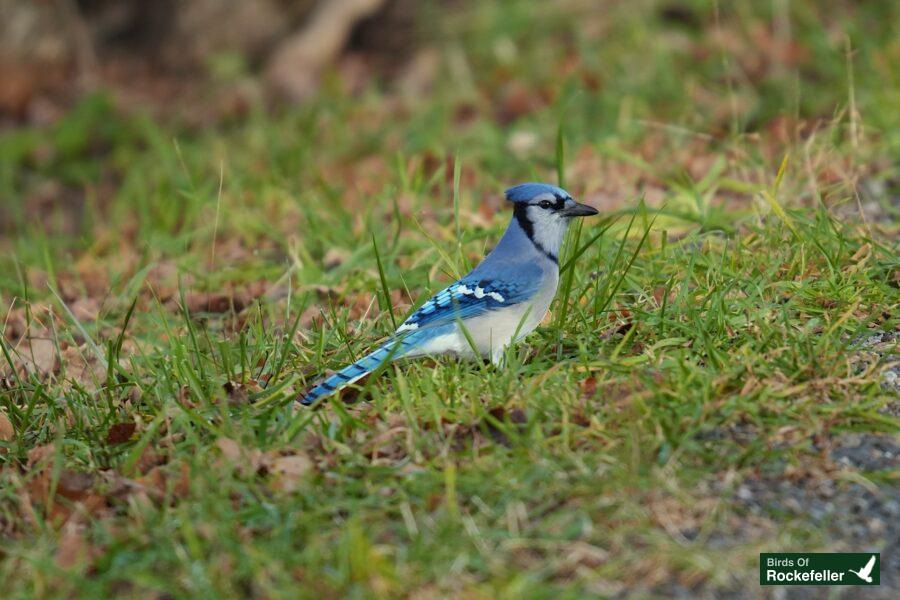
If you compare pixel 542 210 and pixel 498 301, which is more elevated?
pixel 542 210

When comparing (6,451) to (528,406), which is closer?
(528,406)

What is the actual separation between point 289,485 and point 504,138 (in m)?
4.18

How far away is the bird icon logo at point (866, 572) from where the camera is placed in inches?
114

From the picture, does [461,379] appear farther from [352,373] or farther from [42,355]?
[42,355]

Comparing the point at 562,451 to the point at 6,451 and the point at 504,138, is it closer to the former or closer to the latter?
the point at 6,451

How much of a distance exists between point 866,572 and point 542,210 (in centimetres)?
187

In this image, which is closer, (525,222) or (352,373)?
(352,373)

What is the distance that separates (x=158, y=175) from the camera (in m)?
7.54

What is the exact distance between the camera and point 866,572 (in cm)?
292

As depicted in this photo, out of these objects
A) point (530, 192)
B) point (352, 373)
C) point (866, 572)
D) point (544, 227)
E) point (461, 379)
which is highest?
point (530, 192)

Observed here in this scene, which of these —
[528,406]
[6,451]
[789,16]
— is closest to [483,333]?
[528,406]

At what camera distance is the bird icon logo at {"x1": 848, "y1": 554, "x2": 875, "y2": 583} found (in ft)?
9.51

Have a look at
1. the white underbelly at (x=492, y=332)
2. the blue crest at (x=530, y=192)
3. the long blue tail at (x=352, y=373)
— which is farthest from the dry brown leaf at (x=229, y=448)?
the blue crest at (x=530, y=192)
